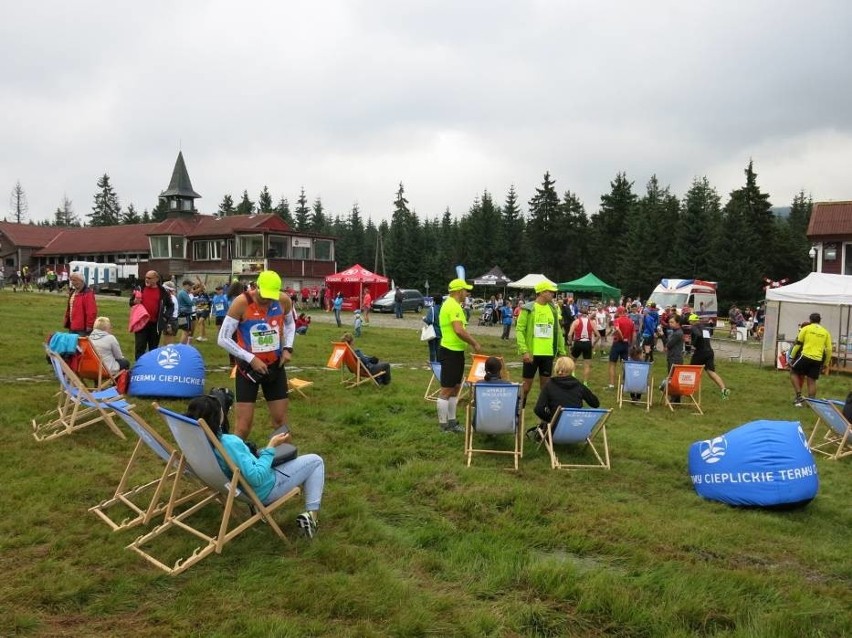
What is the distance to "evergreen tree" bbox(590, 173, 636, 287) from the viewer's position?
57781mm

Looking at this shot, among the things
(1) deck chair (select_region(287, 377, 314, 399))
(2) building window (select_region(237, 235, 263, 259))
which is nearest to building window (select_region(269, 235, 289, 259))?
(2) building window (select_region(237, 235, 263, 259))

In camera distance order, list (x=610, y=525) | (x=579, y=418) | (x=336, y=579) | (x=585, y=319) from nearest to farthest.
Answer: (x=336, y=579) → (x=610, y=525) → (x=579, y=418) → (x=585, y=319)

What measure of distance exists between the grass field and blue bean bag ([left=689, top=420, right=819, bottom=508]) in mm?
134

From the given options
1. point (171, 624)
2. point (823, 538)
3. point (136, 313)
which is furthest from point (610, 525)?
point (136, 313)

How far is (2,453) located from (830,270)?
34996mm

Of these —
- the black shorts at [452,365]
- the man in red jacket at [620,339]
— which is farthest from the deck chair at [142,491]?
the man in red jacket at [620,339]

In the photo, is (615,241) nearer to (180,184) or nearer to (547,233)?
(547,233)

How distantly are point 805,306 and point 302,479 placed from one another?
59.2 feet

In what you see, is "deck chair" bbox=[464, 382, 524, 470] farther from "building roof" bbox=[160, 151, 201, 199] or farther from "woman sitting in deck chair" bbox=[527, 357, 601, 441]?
"building roof" bbox=[160, 151, 201, 199]

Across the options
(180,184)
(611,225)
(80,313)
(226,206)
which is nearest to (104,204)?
(226,206)

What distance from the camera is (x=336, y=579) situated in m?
3.62

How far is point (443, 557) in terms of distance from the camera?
13.3ft

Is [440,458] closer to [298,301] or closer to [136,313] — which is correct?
[136,313]

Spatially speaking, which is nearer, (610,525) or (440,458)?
(610,525)
